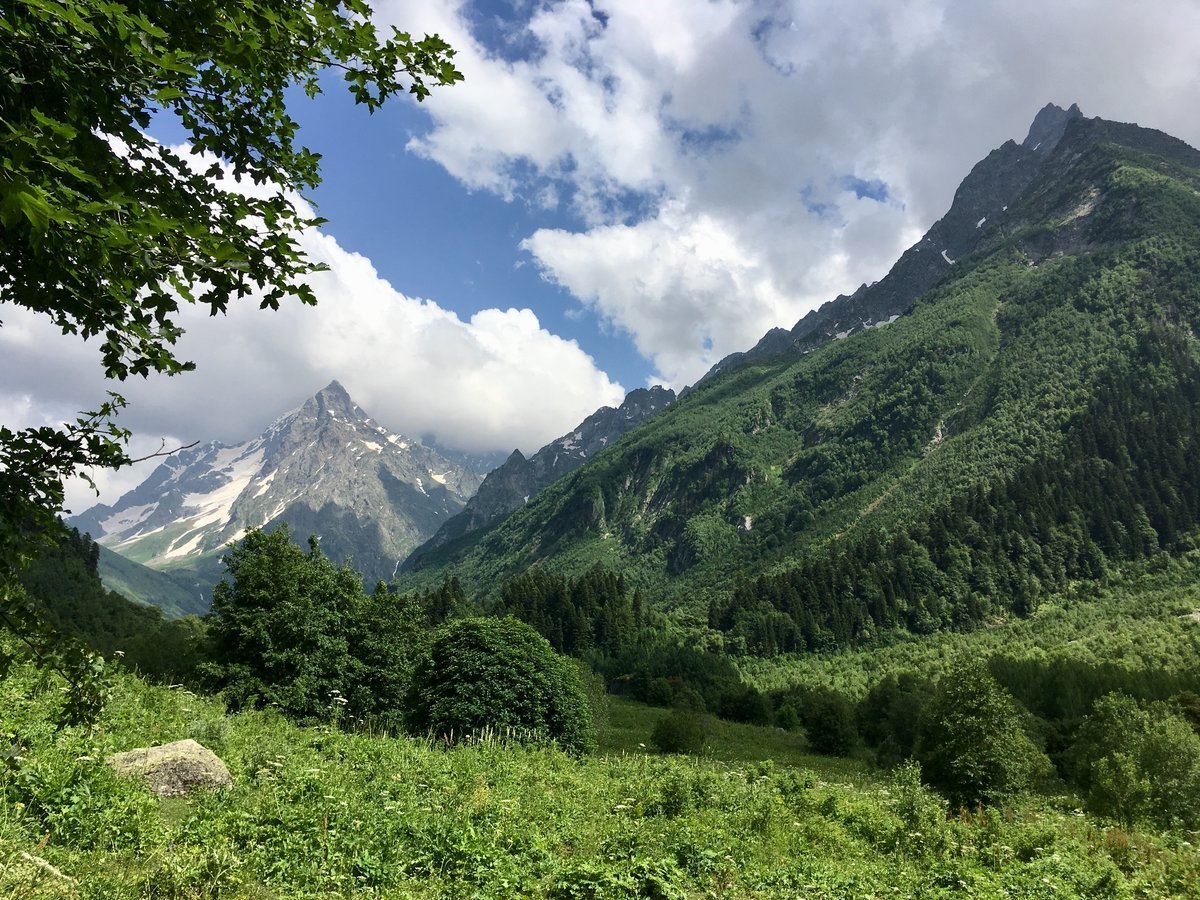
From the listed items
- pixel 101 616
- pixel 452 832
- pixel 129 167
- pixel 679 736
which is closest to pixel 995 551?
pixel 679 736

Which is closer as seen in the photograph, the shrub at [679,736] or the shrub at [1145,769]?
the shrub at [1145,769]

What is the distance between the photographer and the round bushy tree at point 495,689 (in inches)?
1356

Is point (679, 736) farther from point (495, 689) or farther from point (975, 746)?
point (975, 746)

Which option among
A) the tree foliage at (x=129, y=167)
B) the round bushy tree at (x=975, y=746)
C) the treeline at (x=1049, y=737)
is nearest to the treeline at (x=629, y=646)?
the treeline at (x=1049, y=737)

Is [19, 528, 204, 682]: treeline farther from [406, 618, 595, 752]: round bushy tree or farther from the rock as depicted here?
the rock

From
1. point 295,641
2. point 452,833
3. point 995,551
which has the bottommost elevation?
point 295,641

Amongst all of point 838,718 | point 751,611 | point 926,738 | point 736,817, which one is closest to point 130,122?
point 736,817

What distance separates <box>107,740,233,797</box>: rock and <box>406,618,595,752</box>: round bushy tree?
22972 mm

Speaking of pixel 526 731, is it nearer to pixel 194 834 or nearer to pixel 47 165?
pixel 194 834

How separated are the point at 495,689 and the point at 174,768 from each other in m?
25.6

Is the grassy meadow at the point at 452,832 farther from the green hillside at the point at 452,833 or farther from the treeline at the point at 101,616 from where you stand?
the treeline at the point at 101,616

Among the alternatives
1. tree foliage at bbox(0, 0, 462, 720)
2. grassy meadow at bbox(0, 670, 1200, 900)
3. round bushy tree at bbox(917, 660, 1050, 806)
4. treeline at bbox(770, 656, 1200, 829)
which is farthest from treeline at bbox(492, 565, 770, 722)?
tree foliage at bbox(0, 0, 462, 720)

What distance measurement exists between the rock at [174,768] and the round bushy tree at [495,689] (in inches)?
904

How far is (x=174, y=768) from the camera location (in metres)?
11.2
